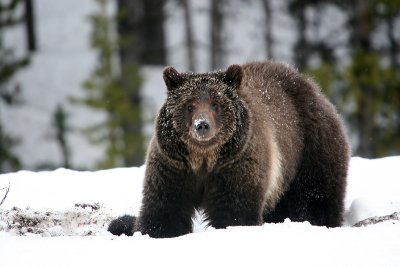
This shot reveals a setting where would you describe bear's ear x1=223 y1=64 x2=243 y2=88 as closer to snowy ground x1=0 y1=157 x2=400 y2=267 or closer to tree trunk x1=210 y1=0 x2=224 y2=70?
snowy ground x1=0 y1=157 x2=400 y2=267

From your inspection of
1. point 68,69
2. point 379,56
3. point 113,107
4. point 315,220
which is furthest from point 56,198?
point 68,69

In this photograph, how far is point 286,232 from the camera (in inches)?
222

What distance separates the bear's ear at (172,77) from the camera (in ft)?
23.9

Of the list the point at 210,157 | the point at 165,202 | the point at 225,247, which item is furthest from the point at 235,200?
the point at 225,247

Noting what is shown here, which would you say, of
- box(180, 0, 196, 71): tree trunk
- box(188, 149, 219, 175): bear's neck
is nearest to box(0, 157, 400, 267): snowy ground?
box(188, 149, 219, 175): bear's neck

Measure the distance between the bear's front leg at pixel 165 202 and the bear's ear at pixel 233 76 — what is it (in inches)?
40.1

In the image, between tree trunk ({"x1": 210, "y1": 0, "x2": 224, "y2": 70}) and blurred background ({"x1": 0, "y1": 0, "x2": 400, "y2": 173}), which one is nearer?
blurred background ({"x1": 0, "y1": 0, "x2": 400, "y2": 173})

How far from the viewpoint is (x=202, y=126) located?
671 cm

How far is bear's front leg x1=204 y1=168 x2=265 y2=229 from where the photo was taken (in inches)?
281

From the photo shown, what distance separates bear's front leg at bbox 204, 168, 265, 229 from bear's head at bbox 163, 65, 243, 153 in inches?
14.3

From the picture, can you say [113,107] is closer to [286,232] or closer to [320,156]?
[320,156]

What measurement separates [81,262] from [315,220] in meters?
3.91

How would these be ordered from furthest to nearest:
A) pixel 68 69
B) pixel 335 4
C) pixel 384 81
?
pixel 68 69 → pixel 335 4 → pixel 384 81

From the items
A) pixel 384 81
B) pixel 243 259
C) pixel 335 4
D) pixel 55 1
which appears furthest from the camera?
pixel 55 1
